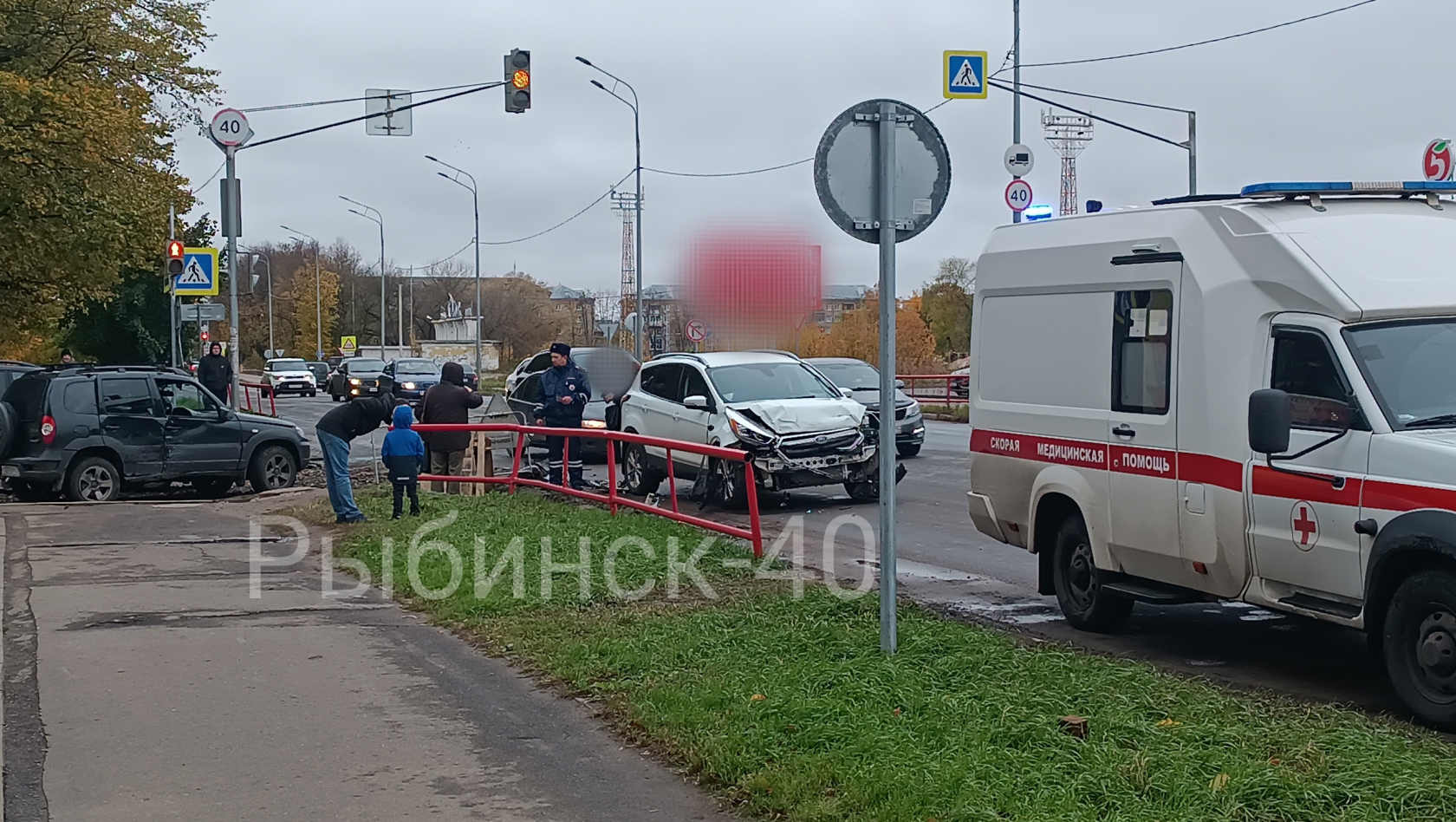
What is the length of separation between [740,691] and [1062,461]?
3204 mm

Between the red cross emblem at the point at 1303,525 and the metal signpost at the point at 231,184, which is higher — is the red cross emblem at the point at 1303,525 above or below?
below

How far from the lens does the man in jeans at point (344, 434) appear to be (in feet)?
48.5

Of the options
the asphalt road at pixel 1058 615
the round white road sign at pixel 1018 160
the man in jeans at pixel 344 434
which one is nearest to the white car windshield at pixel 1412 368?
the asphalt road at pixel 1058 615

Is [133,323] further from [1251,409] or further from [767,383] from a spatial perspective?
[1251,409]

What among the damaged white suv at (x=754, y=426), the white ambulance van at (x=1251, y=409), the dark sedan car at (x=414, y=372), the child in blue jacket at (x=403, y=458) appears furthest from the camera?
the dark sedan car at (x=414, y=372)

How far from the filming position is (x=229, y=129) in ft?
75.8

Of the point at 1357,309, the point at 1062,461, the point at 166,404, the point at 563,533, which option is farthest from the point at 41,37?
the point at 1357,309

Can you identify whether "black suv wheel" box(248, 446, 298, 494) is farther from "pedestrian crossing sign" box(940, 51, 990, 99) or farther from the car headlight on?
"pedestrian crossing sign" box(940, 51, 990, 99)

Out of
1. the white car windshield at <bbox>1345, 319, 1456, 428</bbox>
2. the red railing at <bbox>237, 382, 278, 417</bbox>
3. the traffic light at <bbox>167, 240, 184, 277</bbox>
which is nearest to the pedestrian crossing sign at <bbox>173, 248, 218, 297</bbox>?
the traffic light at <bbox>167, 240, 184, 277</bbox>

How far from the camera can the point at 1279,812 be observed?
4.89m

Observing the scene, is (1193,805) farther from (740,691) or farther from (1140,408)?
(1140,408)

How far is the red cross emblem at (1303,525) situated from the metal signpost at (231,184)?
1906 centimetres

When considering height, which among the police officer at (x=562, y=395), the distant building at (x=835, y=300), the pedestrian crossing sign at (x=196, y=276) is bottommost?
the police officer at (x=562, y=395)

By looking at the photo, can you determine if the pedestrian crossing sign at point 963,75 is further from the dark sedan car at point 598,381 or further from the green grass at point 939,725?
the green grass at point 939,725
